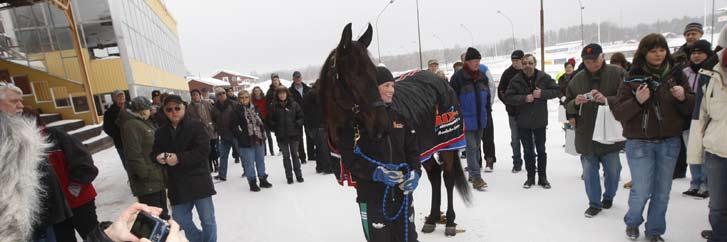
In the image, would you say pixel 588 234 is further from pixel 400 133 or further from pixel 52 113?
pixel 52 113

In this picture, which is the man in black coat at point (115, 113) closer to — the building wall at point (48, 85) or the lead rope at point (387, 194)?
the lead rope at point (387, 194)

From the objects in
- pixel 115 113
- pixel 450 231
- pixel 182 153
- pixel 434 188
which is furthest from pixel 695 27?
pixel 115 113

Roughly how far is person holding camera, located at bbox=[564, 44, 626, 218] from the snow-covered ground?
242mm

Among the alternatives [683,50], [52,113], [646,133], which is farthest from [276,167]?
[52,113]

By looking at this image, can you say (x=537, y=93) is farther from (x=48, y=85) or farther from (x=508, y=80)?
(x=48, y=85)

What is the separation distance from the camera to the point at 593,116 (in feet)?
11.5

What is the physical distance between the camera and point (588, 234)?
3.19 meters

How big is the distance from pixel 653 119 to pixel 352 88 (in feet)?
7.93

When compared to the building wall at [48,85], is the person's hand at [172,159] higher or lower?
lower

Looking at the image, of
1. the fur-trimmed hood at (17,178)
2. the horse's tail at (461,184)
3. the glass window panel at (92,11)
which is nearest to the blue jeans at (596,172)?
the horse's tail at (461,184)

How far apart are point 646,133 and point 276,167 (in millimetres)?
6074

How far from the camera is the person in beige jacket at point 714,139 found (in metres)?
2.45

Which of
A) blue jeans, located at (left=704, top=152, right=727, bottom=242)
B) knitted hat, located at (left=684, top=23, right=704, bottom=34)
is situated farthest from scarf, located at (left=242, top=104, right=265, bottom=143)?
knitted hat, located at (left=684, top=23, right=704, bottom=34)

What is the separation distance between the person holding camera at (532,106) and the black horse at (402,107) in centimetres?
135
